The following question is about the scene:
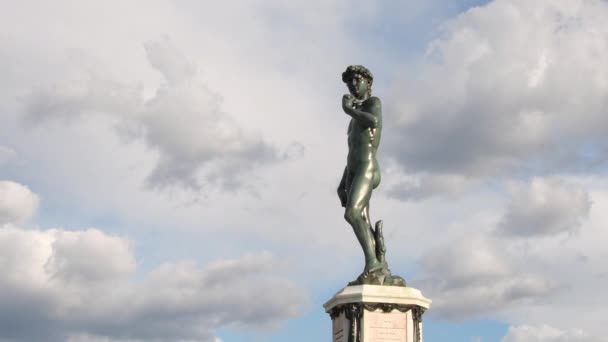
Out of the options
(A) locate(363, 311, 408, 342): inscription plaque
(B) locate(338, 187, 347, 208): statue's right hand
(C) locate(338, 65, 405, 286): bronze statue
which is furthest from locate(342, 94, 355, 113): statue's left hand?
(A) locate(363, 311, 408, 342): inscription plaque

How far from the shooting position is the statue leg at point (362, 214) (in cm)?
2244

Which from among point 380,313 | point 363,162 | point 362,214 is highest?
point 363,162

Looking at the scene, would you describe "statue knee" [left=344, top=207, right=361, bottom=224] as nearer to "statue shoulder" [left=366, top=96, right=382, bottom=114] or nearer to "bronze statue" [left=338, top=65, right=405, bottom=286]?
"bronze statue" [left=338, top=65, right=405, bottom=286]

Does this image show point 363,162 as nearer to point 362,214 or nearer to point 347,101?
point 362,214

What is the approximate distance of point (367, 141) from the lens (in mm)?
23031

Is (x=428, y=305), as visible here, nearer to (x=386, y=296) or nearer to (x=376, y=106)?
(x=386, y=296)

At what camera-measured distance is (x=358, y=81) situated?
23.5m

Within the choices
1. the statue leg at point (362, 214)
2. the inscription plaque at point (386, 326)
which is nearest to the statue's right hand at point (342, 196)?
the statue leg at point (362, 214)

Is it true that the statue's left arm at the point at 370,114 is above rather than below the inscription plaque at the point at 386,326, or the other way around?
above

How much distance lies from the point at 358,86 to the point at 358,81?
14 centimetres

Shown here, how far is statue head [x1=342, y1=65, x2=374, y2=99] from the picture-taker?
76.9 feet

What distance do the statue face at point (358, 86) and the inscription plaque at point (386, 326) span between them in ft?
20.2

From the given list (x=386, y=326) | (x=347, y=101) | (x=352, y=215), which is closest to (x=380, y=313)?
(x=386, y=326)

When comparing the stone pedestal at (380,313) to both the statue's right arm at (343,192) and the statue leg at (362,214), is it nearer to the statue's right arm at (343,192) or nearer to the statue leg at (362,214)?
the statue leg at (362,214)
